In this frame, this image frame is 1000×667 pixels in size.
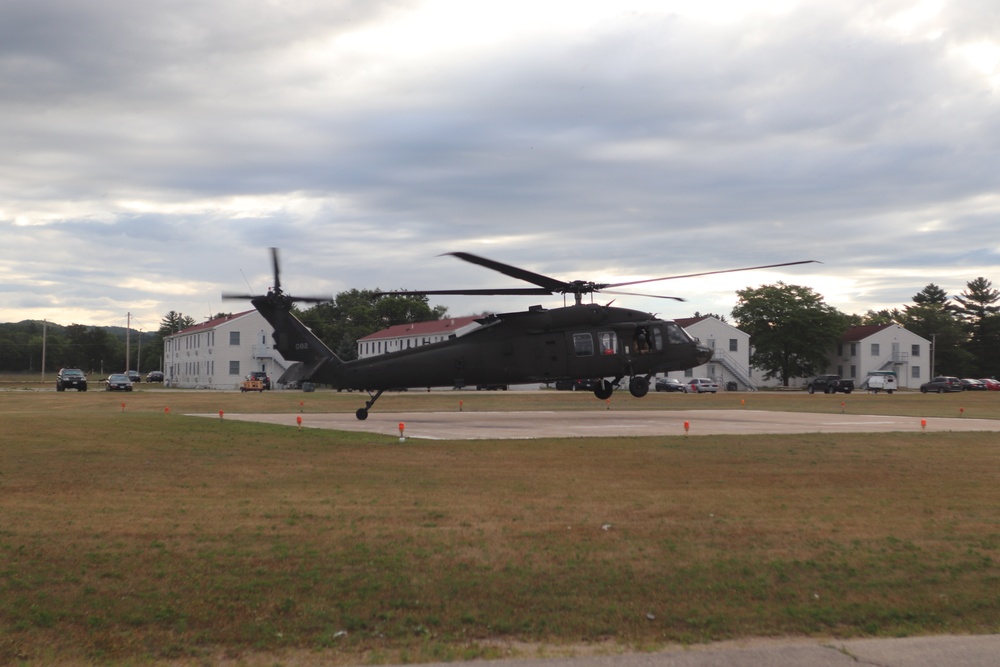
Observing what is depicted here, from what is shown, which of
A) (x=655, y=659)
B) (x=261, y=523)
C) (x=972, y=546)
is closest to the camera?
(x=655, y=659)

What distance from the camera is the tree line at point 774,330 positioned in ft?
395

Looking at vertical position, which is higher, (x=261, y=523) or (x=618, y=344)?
(x=618, y=344)

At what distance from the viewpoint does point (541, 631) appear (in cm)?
852

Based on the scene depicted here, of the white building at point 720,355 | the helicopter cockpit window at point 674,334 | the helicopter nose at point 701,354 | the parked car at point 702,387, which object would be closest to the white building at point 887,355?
the white building at point 720,355

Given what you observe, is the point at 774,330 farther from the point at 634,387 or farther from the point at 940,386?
the point at 634,387

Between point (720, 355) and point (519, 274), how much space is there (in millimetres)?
84545

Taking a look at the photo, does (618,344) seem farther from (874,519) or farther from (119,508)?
(119,508)

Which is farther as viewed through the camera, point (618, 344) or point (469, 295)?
point (618, 344)

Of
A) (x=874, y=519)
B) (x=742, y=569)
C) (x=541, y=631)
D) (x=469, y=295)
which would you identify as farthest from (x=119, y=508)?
(x=469, y=295)

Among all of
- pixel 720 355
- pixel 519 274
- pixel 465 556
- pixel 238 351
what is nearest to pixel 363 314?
pixel 238 351

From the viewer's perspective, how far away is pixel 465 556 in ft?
35.6

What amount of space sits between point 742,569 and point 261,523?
6500 millimetres

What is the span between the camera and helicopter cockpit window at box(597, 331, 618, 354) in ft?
106

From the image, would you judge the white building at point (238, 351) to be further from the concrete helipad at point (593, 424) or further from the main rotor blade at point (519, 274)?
the main rotor blade at point (519, 274)
